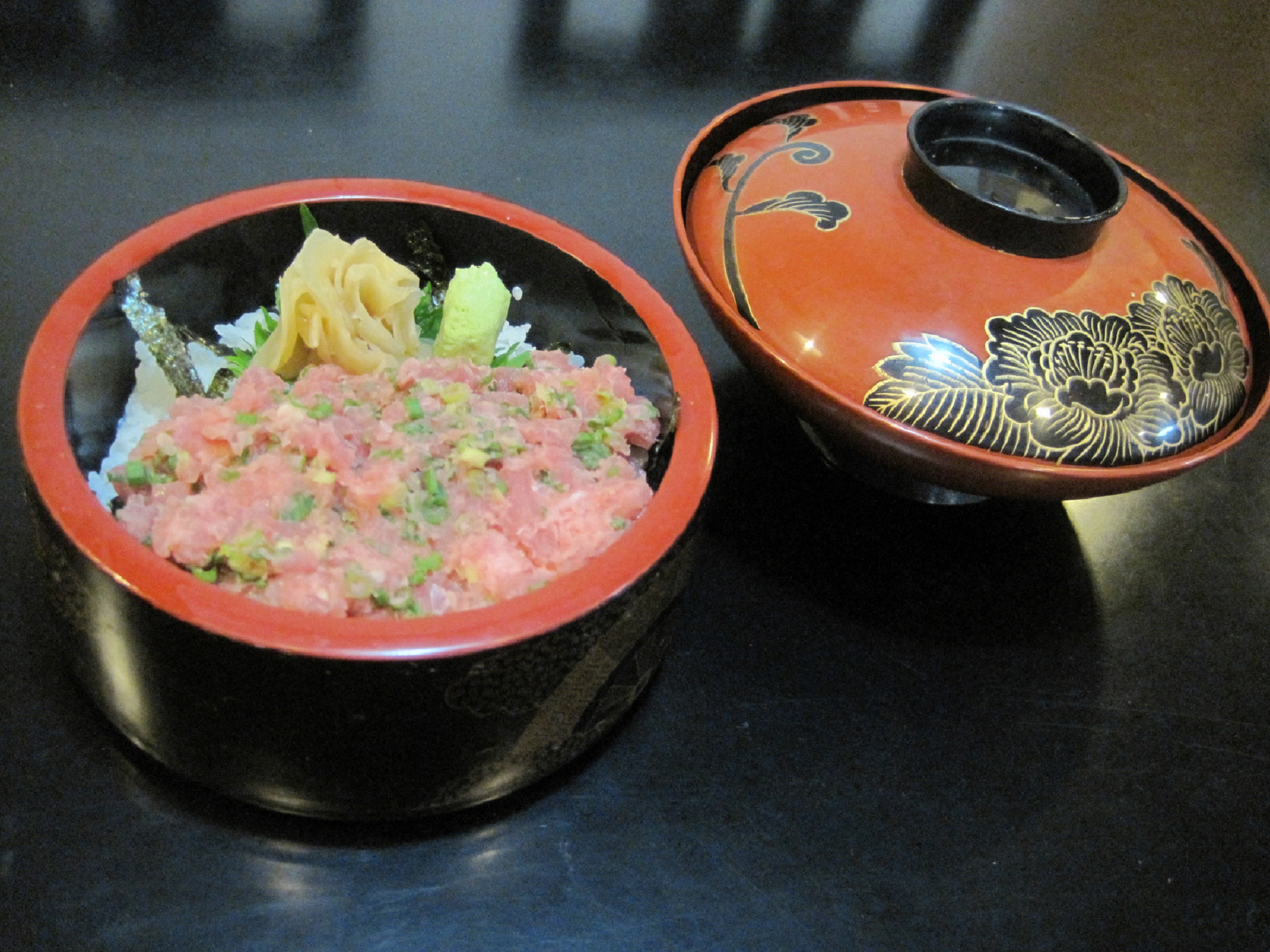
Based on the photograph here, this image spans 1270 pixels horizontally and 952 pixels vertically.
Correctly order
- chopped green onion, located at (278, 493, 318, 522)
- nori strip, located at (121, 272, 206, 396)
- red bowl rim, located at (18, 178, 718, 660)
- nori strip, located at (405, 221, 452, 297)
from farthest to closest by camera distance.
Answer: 1. nori strip, located at (405, 221, 452, 297)
2. nori strip, located at (121, 272, 206, 396)
3. chopped green onion, located at (278, 493, 318, 522)
4. red bowl rim, located at (18, 178, 718, 660)

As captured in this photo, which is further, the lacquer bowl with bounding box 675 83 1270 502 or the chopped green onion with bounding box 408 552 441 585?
the lacquer bowl with bounding box 675 83 1270 502

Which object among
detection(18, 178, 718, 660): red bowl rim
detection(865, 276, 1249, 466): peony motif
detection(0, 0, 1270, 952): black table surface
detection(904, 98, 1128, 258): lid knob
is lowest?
detection(0, 0, 1270, 952): black table surface

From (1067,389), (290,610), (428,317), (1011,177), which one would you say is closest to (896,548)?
(1067,389)

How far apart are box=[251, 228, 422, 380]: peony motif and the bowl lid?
31cm

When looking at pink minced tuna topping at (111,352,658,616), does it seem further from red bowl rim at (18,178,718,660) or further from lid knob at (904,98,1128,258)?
lid knob at (904,98,1128,258)

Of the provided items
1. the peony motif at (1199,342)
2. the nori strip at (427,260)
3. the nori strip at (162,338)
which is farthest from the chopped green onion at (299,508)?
the peony motif at (1199,342)

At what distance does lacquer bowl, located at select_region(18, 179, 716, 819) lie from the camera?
667mm

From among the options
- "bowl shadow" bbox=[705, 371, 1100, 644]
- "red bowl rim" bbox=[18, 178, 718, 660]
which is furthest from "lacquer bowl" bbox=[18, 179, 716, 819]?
"bowl shadow" bbox=[705, 371, 1100, 644]

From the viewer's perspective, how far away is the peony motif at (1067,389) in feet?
3.00

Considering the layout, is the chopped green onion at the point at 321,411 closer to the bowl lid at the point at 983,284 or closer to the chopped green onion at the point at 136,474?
the chopped green onion at the point at 136,474

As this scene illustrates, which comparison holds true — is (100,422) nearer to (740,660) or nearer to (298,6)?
(740,660)

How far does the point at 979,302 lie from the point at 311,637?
2.16 feet

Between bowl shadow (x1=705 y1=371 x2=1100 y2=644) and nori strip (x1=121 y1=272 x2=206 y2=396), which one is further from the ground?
nori strip (x1=121 y1=272 x2=206 y2=396)

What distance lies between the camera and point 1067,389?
3.07 feet
